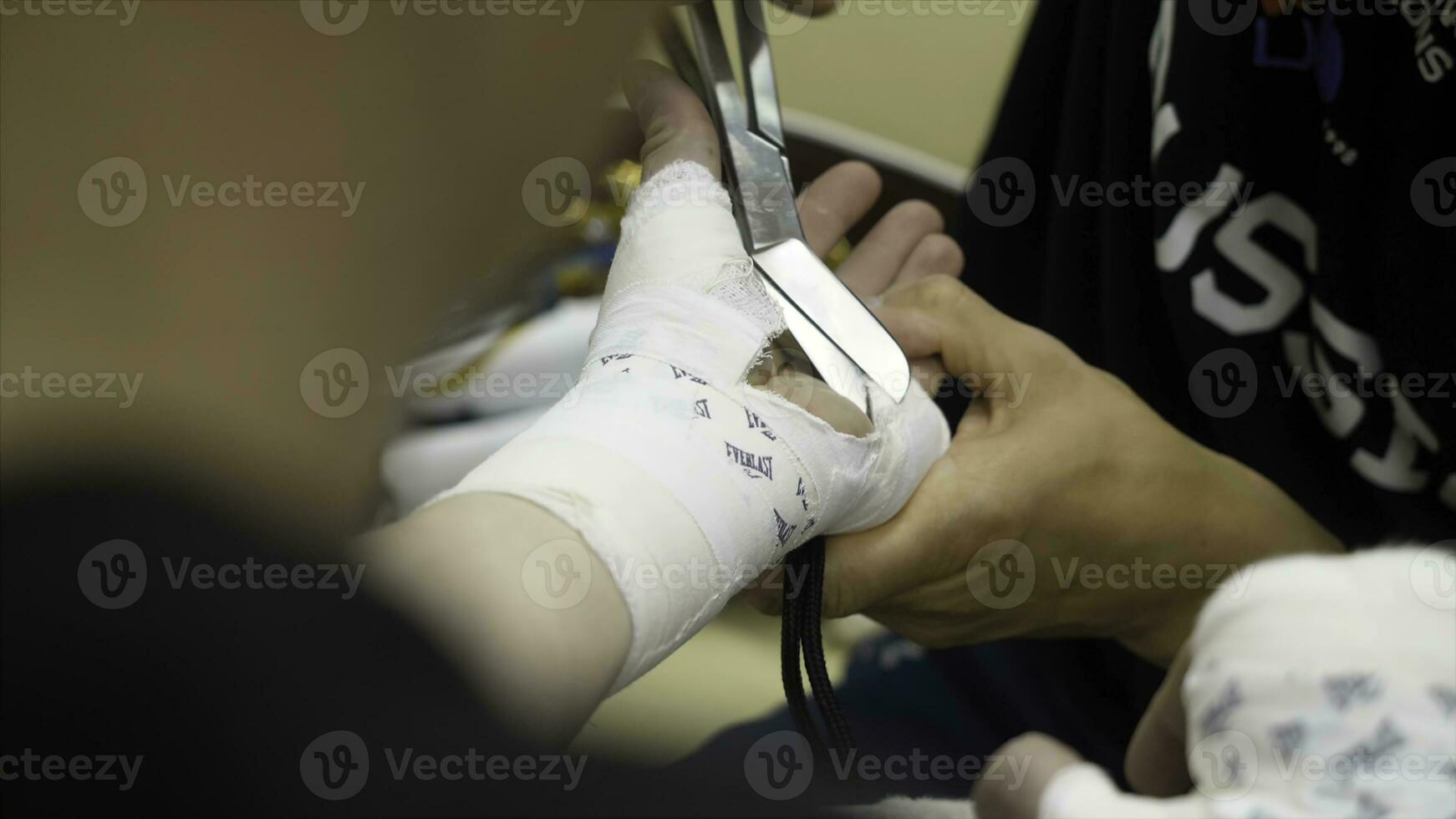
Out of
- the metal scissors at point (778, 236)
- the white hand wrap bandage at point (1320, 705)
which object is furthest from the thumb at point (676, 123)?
the white hand wrap bandage at point (1320, 705)

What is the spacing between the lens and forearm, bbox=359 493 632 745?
23cm

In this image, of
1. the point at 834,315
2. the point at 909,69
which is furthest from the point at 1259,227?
the point at 909,69

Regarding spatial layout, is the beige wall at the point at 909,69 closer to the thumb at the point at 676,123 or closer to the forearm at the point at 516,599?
the thumb at the point at 676,123

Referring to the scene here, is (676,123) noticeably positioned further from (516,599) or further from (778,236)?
(516,599)

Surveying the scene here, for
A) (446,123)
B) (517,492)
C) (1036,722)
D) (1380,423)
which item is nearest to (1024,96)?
(1380,423)

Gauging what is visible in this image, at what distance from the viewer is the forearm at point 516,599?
0.76 feet

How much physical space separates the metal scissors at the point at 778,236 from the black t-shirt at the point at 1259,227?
13.4 inches

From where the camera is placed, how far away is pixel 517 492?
0.36 meters

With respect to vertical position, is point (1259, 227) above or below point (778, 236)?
below

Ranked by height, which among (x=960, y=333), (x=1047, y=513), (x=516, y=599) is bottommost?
(x=1047, y=513)

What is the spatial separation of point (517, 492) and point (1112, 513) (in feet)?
1.48

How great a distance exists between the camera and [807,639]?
53 centimetres

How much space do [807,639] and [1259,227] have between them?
477 mm

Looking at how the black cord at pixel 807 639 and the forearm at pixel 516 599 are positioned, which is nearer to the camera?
the forearm at pixel 516 599
